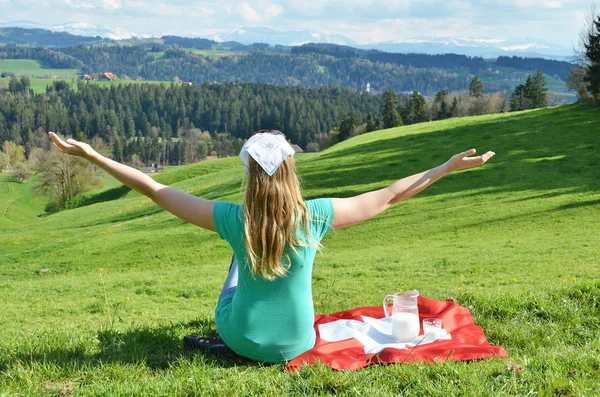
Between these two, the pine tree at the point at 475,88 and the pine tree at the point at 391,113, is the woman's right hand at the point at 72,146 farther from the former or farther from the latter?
the pine tree at the point at 475,88

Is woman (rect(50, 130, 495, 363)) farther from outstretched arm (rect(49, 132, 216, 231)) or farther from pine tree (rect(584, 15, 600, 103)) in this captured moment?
pine tree (rect(584, 15, 600, 103))

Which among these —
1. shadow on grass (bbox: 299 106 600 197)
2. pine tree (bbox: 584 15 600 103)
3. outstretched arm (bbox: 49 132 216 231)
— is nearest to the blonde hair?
outstretched arm (bbox: 49 132 216 231)

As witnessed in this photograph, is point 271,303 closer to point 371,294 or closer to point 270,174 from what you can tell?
point 270,174

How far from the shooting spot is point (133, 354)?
5871 mm

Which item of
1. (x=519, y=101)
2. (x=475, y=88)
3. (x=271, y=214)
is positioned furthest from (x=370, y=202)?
(x=475, y=88)

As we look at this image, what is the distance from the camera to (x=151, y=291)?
15.8 metres

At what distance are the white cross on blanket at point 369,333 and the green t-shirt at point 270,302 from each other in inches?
32.8

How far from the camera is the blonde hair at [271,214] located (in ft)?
16.5

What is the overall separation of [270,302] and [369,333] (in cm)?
173

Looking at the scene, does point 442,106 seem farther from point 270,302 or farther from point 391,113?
point 270,302

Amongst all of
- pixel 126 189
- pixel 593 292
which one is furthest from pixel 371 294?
pixel 126 189

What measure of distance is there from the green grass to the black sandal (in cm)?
13

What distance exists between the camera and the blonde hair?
16.5 feet

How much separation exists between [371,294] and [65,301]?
7.82m
